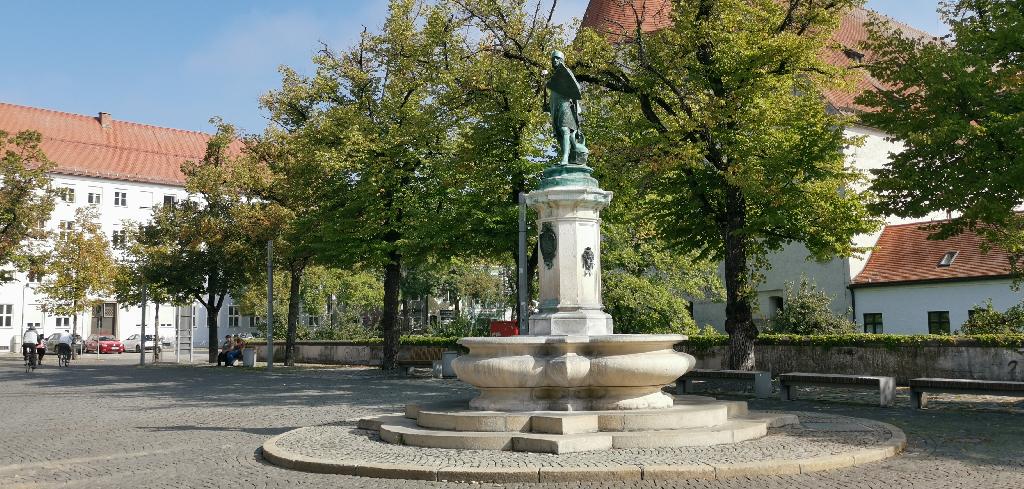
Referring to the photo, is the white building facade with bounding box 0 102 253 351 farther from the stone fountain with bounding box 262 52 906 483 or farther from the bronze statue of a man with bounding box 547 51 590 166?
the stone fountain with bounding box 262 52 906 483

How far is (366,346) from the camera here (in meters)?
35.4

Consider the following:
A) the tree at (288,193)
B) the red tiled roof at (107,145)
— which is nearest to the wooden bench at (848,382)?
the tree at (288,193)

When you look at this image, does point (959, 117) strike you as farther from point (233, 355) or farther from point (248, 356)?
Result: point (233, 355)

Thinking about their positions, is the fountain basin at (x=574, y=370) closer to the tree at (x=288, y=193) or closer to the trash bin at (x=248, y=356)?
the tree at (x=288, y=193)

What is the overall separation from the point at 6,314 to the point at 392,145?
4345 cm

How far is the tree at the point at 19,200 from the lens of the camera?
3769 centimetres

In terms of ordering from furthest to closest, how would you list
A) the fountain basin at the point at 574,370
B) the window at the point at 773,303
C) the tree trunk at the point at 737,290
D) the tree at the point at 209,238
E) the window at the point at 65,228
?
the window at the point at 65,228
the window at the point at 773,303
the tree at the point at 209,238
the tree trunk at the point at 737,290
the fountain basin at the point at 574,370

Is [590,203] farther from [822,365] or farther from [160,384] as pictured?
[160,384]

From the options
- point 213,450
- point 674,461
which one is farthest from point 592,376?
point 213,450

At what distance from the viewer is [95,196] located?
65.7 metres

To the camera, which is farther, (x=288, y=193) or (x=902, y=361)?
(x=288, y=193)

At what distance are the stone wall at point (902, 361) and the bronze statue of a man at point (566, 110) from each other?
467 inches

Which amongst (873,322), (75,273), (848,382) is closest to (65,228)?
(75,273)

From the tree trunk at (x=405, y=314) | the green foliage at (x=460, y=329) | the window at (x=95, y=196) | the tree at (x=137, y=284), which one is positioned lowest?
the green foliage at (x=460, y=329)
